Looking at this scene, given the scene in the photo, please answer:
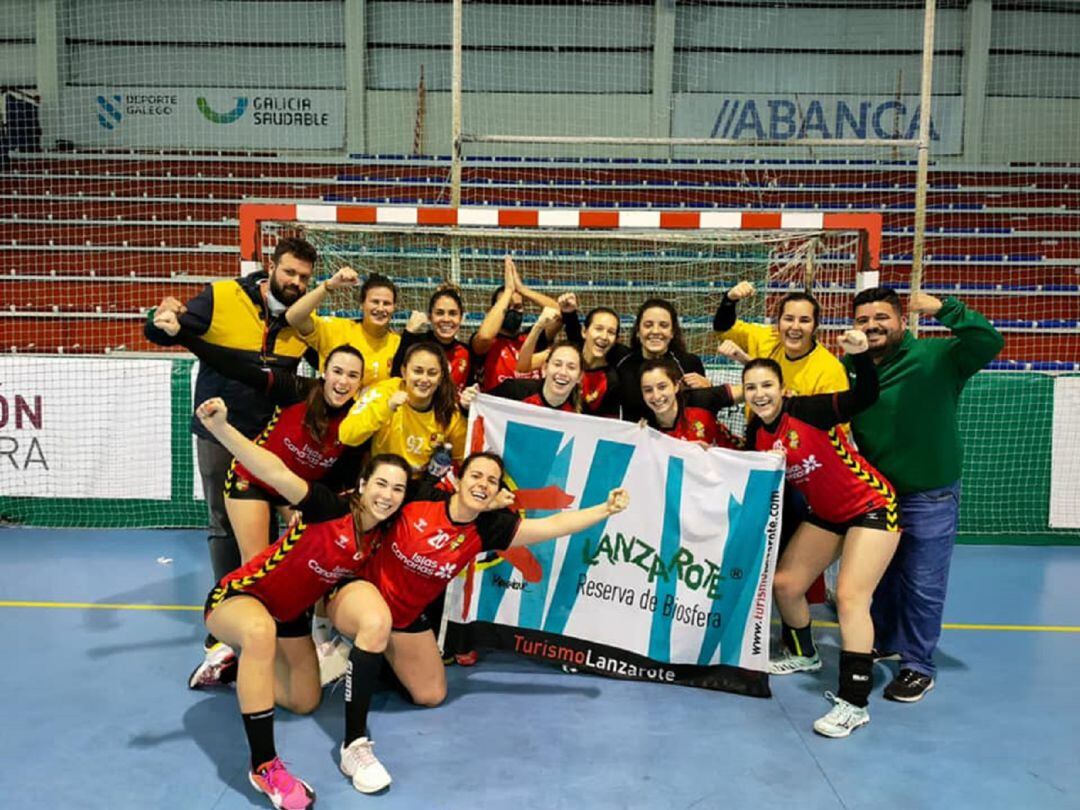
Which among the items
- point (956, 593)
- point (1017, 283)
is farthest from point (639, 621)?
point (1017, 283)

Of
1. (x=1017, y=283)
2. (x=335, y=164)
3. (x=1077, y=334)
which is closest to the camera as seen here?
(x=1077, y=334)

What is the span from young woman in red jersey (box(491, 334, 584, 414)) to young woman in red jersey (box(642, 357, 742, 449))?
1.17 ft

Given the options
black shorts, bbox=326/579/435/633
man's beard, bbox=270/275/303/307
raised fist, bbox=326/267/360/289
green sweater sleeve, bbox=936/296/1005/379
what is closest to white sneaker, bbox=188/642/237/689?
black shorts, bbox=326/579/435/633

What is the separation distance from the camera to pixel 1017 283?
13312 millimetres

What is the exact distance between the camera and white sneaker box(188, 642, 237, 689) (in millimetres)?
4406

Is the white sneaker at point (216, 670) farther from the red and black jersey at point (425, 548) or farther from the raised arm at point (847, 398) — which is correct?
the raised arm at point (847, 398)

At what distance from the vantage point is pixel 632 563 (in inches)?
182

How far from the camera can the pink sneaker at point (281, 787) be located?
3330 mm

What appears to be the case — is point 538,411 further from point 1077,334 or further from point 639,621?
point 1077,334

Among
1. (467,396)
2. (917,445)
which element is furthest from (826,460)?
(467,396)

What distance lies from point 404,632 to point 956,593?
400cm

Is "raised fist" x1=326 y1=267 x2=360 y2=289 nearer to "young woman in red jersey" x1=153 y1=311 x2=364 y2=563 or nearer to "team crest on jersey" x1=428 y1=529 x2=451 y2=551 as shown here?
"young woman in red jersey" x1=153 y1=311 x2=364 y2=563

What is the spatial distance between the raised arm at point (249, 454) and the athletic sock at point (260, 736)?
2.76 ft

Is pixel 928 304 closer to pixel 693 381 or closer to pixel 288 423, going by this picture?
pixel 693 381
